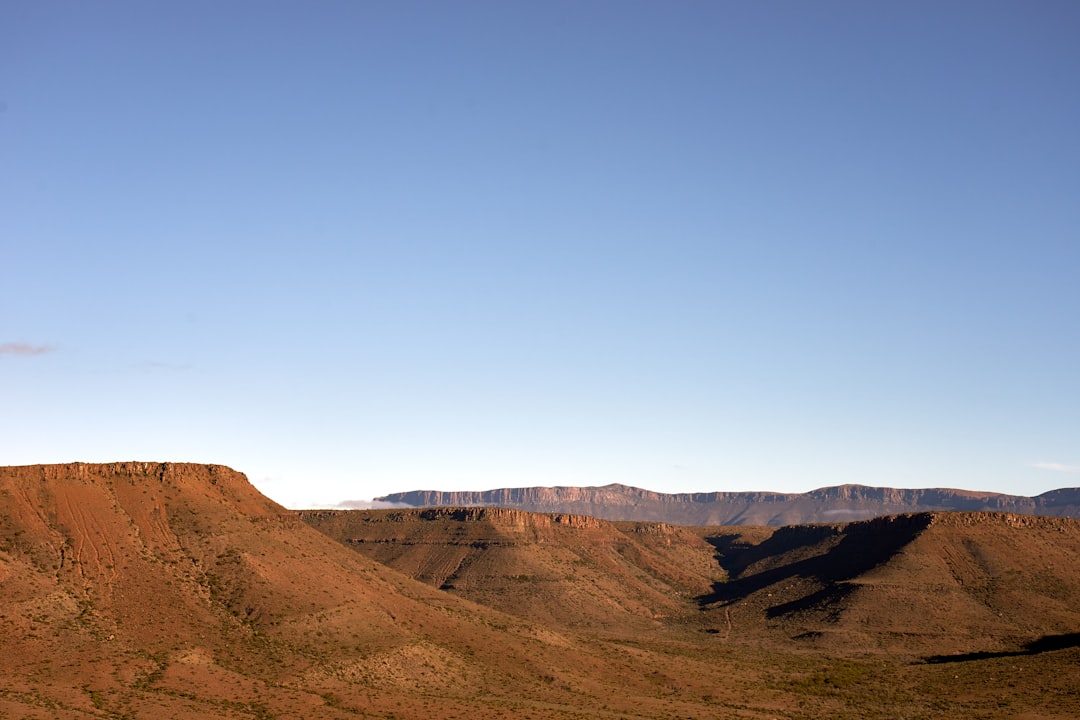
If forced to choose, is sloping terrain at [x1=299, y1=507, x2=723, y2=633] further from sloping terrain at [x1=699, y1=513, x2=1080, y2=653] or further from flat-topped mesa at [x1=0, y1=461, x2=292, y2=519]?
flat-topped mesa at [x1=0, y1=461, x2=292, y2=519]

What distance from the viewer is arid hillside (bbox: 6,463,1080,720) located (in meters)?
87.2

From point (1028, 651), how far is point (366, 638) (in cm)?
8003

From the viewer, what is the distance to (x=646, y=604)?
181 meters

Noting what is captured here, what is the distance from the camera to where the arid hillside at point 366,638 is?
87188 mm

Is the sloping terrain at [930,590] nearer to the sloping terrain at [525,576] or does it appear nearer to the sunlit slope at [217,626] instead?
the sloping terrain at [525,576]

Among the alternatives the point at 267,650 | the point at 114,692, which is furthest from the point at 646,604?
the point at 114,692

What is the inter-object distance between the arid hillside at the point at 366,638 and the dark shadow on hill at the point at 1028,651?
0.52 meters

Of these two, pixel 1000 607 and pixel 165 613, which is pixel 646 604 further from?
pixel 165 613

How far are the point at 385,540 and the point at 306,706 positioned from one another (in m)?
112

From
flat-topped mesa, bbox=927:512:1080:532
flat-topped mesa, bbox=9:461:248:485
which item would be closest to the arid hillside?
flat-topped mesa, bbox=9:461:248:485

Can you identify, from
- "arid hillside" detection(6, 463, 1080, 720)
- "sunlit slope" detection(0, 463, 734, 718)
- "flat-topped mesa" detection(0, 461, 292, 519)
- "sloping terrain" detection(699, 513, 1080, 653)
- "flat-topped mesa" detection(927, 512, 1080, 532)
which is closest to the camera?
"sunlit slope" detection(0, 463, 734, 718)

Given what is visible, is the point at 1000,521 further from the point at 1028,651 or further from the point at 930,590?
the point at 1028,651

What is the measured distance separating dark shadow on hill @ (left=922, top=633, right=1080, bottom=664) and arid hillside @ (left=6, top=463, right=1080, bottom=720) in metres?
0.52

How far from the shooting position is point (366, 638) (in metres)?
103
